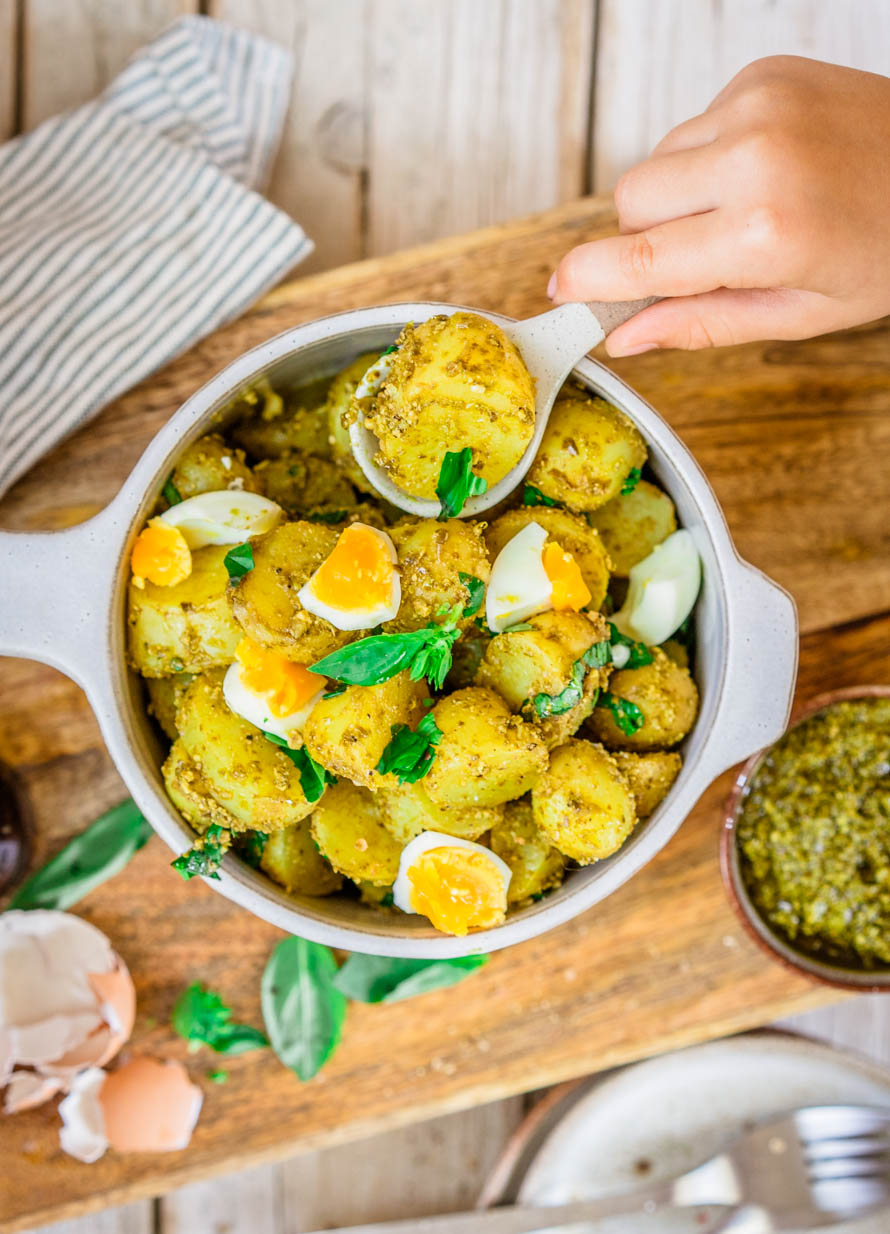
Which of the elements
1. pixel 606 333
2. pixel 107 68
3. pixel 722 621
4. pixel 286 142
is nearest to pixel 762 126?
pixel 606 333

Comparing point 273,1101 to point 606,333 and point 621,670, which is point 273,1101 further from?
point 606,333

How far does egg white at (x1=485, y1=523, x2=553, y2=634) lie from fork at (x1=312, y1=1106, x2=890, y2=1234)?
1.06 metres

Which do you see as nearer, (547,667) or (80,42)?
(547,667)

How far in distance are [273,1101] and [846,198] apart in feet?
4.23

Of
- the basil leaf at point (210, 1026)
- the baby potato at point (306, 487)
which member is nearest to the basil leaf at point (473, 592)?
the baby potato at point (306, 487)

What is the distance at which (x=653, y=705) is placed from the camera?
1095 mm

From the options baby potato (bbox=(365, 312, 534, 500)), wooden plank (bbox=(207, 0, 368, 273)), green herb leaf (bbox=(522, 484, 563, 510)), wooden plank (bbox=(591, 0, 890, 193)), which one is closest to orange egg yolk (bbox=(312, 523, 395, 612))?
baby potato (bbox=(365, 312, 534, 500))

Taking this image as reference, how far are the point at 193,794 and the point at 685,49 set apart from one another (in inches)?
54.8

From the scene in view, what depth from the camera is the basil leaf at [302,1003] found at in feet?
4.55

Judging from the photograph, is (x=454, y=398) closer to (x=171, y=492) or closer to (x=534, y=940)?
(x=171, y=492)

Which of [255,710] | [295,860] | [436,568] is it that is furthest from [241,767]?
[436,568]

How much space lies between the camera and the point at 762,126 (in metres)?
1.08

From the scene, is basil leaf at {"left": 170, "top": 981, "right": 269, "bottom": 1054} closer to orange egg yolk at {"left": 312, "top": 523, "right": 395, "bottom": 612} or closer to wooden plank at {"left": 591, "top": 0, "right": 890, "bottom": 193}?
orange egg yolk at {"left": 312, "top": 523, "right": 395, "bottom": 612}

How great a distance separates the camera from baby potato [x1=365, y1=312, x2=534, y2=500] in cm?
98
